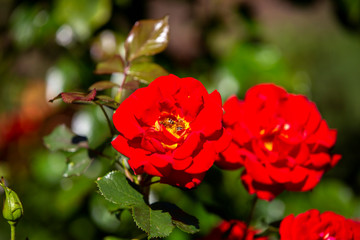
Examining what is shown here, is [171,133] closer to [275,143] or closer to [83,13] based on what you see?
[275,143]

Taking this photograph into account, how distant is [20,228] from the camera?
1.17m

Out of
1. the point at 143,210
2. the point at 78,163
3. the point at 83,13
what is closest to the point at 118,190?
the point at 143,210

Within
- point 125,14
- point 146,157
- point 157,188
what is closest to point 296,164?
point 146,157

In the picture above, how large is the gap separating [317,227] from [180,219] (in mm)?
148

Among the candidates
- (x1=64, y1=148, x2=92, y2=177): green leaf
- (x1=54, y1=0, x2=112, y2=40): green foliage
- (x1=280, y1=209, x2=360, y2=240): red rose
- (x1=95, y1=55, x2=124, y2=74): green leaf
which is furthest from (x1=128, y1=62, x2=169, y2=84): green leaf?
(x1=54, y1=0, x2=112, y2=40): green foliage

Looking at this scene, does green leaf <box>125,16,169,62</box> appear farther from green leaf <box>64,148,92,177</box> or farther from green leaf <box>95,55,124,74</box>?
green leaf <box>64,148,92,177</box>

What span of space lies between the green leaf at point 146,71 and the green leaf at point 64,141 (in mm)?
110

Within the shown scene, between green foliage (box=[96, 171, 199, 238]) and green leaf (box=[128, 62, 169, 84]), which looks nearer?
green foliage (box=[96, 171, 199, 238])

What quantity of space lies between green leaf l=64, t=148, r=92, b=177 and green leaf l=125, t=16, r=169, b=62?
0.14 meters

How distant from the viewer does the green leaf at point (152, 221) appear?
15.4 inches

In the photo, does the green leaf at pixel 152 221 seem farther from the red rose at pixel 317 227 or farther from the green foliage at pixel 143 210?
the red rose at pixel 317 227

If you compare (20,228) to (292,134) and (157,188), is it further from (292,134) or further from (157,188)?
(292,134)

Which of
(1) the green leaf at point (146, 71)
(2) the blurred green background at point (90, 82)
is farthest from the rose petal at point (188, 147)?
(2) the blurred green background at point (90, 82)

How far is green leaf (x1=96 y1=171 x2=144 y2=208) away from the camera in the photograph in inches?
15.9
